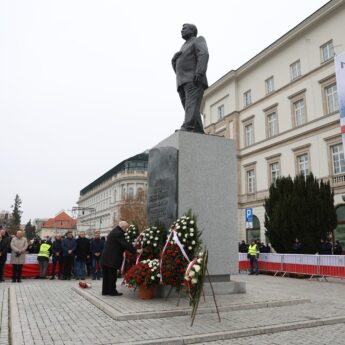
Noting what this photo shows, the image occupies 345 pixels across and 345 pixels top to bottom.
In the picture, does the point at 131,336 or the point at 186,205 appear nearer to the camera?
the point at 131,336

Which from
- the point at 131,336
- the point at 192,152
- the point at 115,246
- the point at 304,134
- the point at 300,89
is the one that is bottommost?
the point at 131,336

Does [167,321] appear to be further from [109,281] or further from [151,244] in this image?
[109,281]

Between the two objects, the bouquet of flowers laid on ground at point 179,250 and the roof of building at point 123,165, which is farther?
the roof of building at point 123,165

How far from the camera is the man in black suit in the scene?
9406 millimetres

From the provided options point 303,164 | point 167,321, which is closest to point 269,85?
point 303,164

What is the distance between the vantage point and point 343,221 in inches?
1013

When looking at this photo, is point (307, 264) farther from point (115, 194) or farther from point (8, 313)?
point (115, 194)

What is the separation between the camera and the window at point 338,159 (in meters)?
26.5

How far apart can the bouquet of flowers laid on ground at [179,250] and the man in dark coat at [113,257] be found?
45.6 inches

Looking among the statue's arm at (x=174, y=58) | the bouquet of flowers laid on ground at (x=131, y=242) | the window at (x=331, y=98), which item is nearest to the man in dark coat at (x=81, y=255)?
the bouquet of flowers laid on ground at (x=131, y=242)

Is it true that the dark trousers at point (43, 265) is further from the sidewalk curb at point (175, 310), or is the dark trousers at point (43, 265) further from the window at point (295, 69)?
the window at point (295, 69)

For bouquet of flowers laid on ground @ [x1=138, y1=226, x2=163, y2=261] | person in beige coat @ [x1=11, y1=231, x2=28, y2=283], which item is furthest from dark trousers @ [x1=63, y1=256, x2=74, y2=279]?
bouquet of flowers laid on ground @ [x1=138, y1=226, x2=163, y2=261]

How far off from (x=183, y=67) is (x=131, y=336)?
264 inches

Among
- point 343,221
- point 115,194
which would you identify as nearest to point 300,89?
point 343,221
